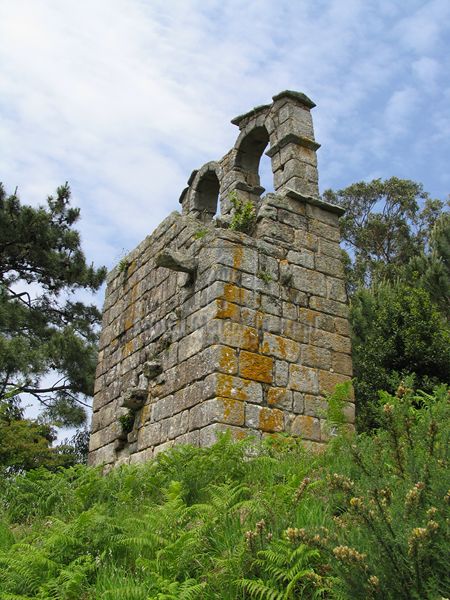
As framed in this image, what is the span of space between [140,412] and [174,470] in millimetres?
2818

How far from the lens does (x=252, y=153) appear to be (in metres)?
8.62

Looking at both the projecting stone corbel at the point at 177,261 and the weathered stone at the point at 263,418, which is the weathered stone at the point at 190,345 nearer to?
the projecting stone corbel at the point at 177,261

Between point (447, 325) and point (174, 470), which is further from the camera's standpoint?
point (447, 325)

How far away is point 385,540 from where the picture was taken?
2197 millimetres

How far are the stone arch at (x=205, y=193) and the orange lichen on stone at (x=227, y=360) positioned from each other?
3471 mm

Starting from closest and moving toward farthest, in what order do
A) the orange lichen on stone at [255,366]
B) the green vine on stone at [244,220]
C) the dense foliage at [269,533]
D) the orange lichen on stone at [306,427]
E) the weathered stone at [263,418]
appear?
the dense foliage at [269,533] < the weathered stone at [263,418] < the orange lichen on stone at [255,366] < the orange lichen on stone at [306,427] < the green vine on stone at [244,220]

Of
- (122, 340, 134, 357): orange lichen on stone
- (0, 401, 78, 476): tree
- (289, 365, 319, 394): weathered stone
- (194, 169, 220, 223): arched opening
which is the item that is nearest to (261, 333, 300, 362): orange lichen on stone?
(289, 365, 319, 394): weathered stone

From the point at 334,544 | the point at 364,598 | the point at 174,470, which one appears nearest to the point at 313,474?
the point at 174,470

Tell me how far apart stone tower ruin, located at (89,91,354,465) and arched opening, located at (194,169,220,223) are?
0.46 m

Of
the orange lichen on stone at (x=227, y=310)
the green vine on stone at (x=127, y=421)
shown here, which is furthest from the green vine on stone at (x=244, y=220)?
the green vine on stone at (x=127, y=421)

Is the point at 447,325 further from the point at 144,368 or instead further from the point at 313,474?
the point at 313,474

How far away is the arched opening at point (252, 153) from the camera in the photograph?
8453mm

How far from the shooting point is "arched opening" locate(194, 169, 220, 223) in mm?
9211

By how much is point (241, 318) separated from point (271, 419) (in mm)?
1055
